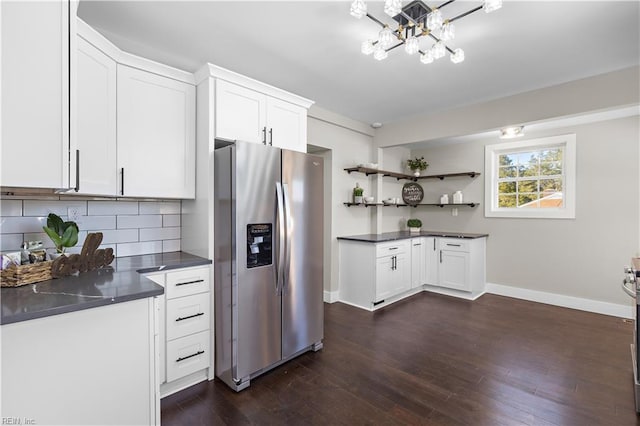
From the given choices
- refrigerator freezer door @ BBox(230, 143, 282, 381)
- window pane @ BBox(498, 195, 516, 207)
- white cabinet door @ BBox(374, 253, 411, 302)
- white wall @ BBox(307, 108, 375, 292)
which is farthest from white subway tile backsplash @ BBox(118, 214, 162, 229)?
window pane @ BBox(498, 195, 516, 207)

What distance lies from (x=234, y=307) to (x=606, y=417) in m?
2.45

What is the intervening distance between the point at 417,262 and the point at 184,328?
11.2 feet

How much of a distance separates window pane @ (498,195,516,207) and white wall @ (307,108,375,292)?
195 centimetres

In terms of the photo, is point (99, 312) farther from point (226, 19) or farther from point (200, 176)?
point (226, 19)

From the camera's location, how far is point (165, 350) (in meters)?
2.06

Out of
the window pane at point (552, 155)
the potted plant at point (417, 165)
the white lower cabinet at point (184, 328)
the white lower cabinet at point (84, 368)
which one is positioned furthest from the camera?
the potted plant at point (417, 165)

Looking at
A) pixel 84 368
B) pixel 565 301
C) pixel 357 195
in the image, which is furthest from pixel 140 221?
pixel 565 301

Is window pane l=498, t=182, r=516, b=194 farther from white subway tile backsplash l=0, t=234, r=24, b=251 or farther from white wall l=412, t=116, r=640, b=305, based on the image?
white subway tile backsplash l=0, t=234, r=24, b=251

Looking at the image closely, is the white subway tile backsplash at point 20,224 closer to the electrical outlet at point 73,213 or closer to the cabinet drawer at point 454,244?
the electrical outlet at point 73,213

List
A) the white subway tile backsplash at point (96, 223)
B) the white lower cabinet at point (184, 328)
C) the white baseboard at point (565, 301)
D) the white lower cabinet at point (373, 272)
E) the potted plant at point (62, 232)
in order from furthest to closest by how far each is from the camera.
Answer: the white lower cabinet at point (373, 272)
the white baseboard at point (565, 301)
the white subway tile backsplash at point (96, 223)
the white lower cabinet at point (184, 328)
the potted plant at point (62, 232)

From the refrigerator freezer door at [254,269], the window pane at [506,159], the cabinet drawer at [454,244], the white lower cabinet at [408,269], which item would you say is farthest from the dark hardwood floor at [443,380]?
the window pane at [506,159]

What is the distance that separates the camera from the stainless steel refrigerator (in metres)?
2.16

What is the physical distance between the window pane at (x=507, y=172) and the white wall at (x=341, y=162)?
195 centimetres

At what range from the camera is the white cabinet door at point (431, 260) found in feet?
15.1
